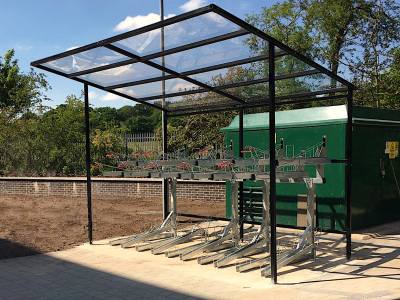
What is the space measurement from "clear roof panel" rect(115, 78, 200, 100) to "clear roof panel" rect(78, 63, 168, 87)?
34 centimetres

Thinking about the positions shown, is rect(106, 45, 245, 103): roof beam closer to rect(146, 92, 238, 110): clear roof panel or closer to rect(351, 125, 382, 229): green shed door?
rect(146, 92, 238, 110): clear roof panel

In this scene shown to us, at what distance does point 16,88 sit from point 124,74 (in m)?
24.0

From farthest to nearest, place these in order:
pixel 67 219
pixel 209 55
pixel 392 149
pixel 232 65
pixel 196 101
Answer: pixel 67 219
pixel 392 149
pixel 196 101
pixel 232 65
pixel 209 55

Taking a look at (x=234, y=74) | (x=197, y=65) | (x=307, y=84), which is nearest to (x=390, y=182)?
(x=307, y=84)

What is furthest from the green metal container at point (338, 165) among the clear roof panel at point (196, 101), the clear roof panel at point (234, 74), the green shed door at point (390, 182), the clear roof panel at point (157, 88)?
the clear roof panel at point (157, 88)

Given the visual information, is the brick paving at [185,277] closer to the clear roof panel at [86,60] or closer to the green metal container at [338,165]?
the green metal container at [338,165]

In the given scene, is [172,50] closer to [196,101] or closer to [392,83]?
[196,101]

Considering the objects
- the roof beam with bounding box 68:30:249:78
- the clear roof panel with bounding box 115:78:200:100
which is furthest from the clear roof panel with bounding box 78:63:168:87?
the clear roof panel with bounding box 115:78:200:100

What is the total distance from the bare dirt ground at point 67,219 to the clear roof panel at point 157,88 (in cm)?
278

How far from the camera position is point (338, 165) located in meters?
8.68

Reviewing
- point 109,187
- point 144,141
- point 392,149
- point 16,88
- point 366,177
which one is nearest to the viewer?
point 366,177

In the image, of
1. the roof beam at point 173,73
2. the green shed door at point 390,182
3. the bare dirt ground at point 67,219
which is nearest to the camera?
the roof beam at point 173,73

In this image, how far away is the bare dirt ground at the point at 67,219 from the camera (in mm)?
9008

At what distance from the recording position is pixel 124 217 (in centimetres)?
1192
